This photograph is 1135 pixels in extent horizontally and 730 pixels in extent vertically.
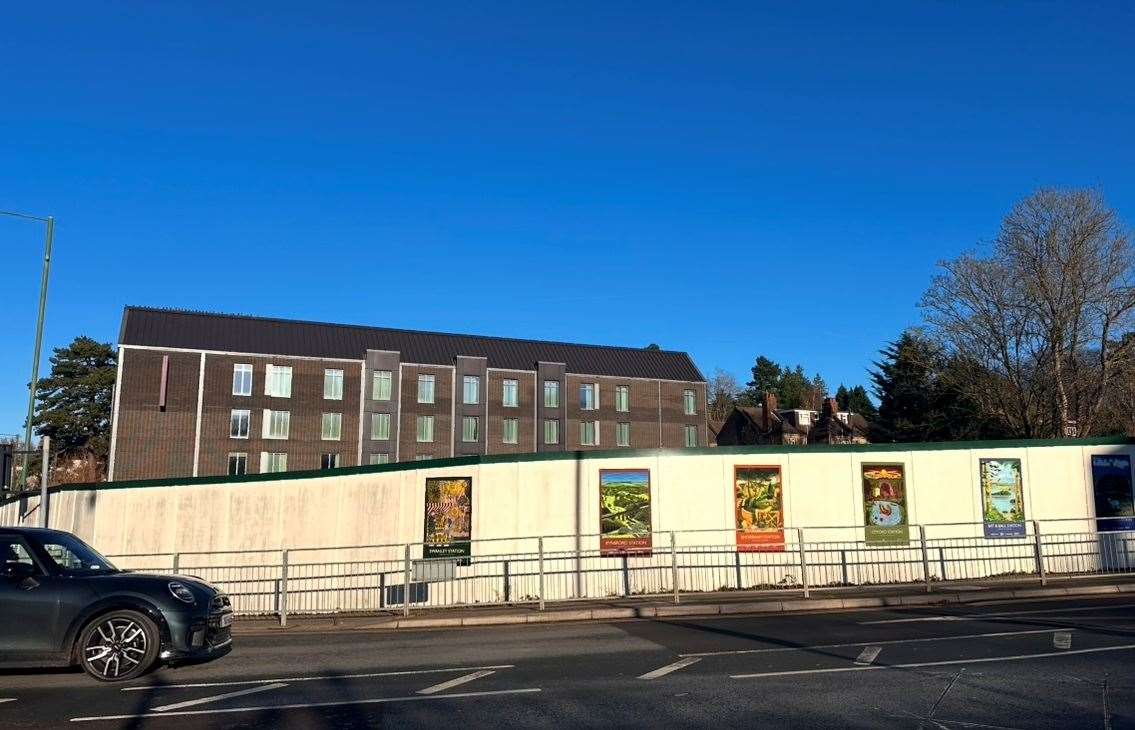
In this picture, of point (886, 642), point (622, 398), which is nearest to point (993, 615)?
point (886, 642)

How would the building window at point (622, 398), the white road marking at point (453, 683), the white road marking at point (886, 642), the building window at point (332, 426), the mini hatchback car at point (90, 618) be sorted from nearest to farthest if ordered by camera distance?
the white road marking at point (453, 683)
the mini hatchback car at point (90, 618)
the white road marking at point (886, 642)
the building window at point (332, 426)
the building window at point (622, 398)

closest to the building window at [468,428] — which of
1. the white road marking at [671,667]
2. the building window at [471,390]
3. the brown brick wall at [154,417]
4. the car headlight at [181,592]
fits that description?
the building window at [471,390]

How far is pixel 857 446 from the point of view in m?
20.1

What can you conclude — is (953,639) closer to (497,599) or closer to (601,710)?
(601,710)

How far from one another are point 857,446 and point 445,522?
988 cm

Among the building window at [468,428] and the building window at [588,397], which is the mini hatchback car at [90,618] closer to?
the building window at [468,428]

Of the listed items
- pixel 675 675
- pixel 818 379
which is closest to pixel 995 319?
pixel 675 675

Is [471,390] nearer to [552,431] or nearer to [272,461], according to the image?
[552,431]

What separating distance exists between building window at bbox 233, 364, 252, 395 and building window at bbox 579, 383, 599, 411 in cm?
2732

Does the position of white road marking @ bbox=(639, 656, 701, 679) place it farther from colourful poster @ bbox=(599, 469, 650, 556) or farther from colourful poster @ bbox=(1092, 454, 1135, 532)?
colourful poster @ bbox=(1092, 454, 1135, 532)

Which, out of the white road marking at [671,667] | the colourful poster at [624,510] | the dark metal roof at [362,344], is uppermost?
the dark metal roof at [362,344]

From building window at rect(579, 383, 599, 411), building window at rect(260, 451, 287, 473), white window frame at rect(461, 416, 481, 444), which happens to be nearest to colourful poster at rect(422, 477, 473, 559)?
building window at rect(260, 451, 287, 473)

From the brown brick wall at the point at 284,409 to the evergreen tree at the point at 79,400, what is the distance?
21.9 m

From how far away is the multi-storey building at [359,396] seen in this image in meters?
60.4
